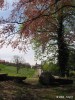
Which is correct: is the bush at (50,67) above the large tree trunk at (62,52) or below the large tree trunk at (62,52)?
below

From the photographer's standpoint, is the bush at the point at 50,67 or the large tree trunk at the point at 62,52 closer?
the large tree trunk at the point at 62,52

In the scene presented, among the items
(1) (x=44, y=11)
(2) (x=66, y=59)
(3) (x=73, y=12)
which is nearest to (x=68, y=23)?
(3) (x=73, y=12)

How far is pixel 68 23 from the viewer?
44812mm

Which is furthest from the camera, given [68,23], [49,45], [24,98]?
[49,45]

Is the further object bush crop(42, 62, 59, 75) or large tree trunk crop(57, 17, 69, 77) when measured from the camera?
bush crop(42, 62, 59, 75)

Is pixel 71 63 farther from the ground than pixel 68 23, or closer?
closer

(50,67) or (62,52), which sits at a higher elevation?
(62,52)

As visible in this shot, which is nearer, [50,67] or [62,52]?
[62,52]

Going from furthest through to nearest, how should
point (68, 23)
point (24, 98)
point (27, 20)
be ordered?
point (68, 23), point (27, 20), point (24, 98)

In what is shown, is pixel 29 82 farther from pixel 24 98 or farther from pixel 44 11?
pixel 24 98

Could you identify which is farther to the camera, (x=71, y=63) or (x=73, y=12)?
(x=71, y=63)

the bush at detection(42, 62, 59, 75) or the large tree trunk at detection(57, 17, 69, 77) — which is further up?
the large tree trunk at detection(57, 17, 69, 77)

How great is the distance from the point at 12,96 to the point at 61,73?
23.9 m

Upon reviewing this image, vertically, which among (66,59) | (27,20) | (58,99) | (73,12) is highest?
(73,12)
